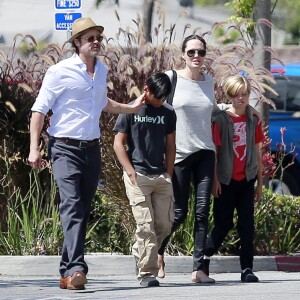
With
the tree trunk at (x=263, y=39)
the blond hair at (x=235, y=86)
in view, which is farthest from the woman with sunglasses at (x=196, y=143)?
the tree trunk at (x=263, y=39)

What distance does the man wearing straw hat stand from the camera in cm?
863

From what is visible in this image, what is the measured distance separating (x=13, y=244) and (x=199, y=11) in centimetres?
2110

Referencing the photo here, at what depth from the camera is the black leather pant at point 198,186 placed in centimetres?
927

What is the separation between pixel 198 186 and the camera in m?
9.32

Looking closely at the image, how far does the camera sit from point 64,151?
871cm

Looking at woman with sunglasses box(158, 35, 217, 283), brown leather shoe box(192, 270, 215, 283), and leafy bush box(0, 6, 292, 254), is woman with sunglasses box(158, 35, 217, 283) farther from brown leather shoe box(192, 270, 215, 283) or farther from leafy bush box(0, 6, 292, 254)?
leafy bush box(0, 6, 292, 254)

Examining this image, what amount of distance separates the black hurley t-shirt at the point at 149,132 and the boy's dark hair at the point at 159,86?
0.41 ft

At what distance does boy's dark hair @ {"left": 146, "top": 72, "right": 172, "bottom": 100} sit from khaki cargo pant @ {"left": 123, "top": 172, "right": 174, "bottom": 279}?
0.62 m

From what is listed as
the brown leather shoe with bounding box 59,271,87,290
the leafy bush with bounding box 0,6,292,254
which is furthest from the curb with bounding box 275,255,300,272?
the brown leather shoe with bounding box 59,271,87,290

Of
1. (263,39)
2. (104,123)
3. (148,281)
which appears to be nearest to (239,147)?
(148,281)

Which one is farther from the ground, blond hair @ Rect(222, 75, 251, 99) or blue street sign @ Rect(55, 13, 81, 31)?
blond hair @ Rect(222, 75, 251, 99)

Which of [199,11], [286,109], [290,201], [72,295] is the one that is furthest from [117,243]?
[199,11]

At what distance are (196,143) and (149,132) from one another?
437 mm

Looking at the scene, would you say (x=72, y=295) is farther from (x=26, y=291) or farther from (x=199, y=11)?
(x=199, y=11)
